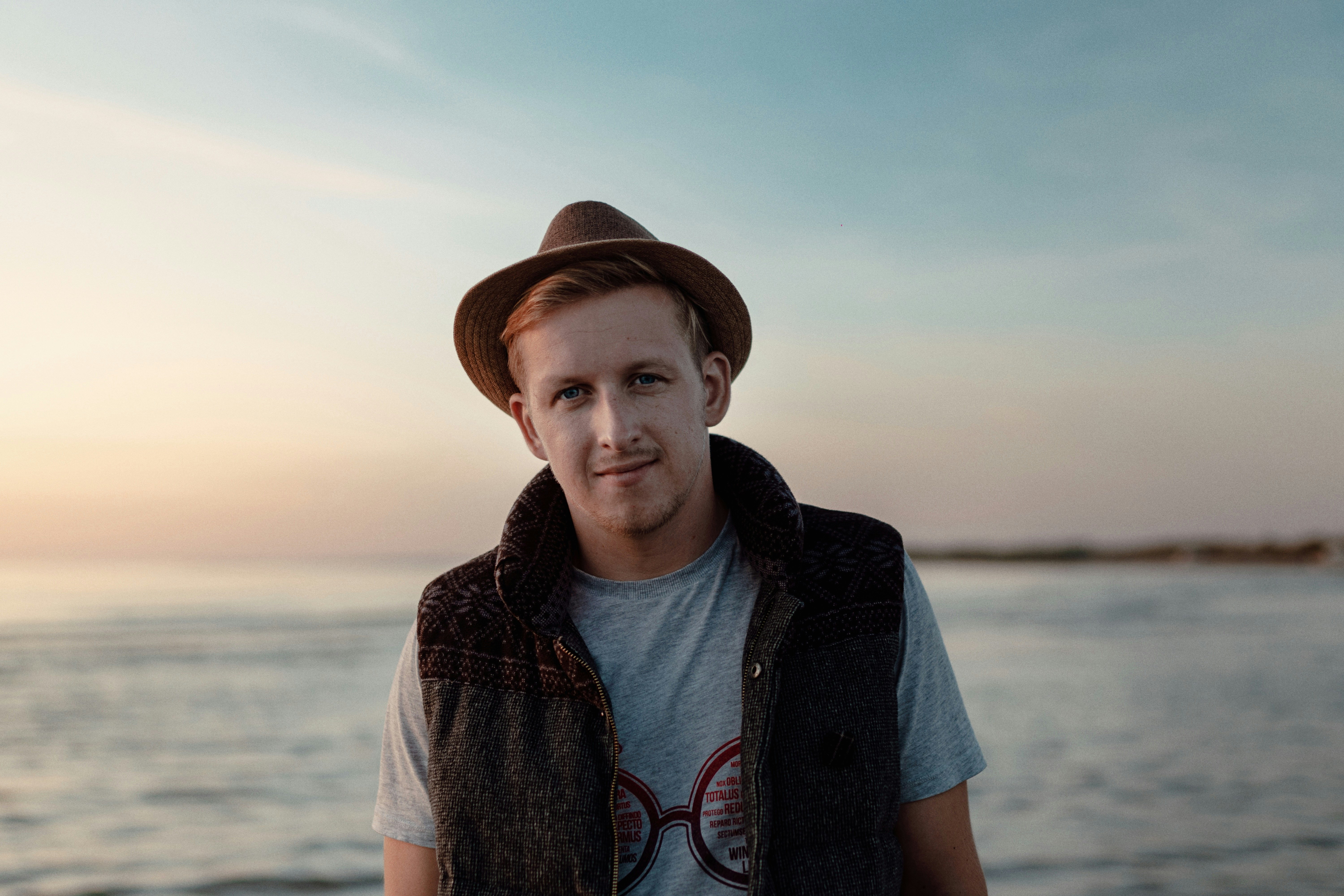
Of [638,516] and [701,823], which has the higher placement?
[638,516]

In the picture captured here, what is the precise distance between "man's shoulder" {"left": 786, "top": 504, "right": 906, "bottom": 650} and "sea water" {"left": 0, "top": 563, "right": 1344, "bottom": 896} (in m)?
4.04

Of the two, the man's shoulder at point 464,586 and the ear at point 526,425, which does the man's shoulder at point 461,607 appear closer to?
the man's shoulder at point 464,586

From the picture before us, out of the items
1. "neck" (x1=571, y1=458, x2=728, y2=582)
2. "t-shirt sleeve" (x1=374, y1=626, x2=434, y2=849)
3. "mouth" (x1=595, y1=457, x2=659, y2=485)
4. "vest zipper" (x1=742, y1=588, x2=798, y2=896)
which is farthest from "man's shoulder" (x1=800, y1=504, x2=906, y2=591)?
"t-shirt sleeve" (x1=374, y1=626, x2=434, y2=849)

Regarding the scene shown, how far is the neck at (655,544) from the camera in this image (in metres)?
2.32

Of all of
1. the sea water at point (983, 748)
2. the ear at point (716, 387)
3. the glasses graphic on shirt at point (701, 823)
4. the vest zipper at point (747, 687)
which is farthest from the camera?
the sea water at point (983, 748)

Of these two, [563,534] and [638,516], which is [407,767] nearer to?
[563,534]

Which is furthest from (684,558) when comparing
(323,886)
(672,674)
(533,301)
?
(323,886)

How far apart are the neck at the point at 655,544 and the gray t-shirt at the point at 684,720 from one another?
26mm

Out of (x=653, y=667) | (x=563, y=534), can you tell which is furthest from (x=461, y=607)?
(x=653, y=667)

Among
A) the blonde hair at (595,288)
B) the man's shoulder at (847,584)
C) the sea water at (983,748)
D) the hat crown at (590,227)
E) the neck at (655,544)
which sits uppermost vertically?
the hat crown at (590,227)

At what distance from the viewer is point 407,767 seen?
229 cm

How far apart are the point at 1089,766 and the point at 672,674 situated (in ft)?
20.9

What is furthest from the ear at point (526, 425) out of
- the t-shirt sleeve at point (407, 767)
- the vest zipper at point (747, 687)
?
the vest zipper at point (747, 687)

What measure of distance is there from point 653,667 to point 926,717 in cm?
63
